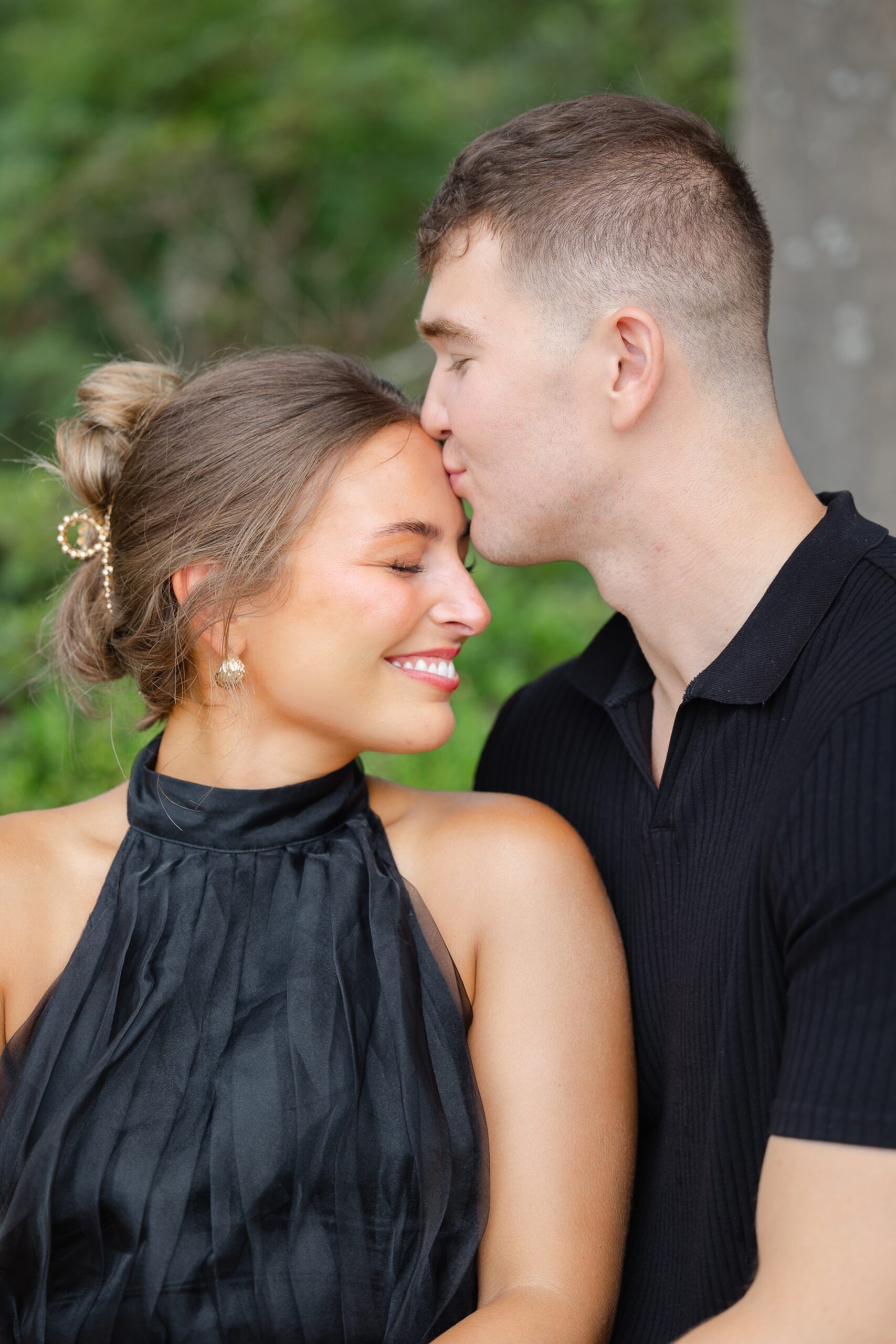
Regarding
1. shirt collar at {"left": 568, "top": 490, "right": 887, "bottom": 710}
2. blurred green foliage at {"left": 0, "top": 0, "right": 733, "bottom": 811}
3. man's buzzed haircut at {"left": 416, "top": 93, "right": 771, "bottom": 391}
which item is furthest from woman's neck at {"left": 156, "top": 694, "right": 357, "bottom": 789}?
blurred green foliage at {"left": 0, "top": 0, "right": 733, "bottom": 811}

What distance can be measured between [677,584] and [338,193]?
29.3ft

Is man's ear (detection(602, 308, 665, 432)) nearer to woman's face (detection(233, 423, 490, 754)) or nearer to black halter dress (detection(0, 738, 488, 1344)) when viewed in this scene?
woman's face (detection(233, 423, 490, 754))

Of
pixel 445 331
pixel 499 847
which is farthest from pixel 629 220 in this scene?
pixel 499 847

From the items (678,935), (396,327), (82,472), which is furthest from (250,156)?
(678,935)

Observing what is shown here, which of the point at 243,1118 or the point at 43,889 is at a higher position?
the point at 43,889

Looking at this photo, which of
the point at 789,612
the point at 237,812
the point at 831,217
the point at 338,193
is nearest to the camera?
the point at 789,612

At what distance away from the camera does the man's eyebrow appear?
7.30 ft

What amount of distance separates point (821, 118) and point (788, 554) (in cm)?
279

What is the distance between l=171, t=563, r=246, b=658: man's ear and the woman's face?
0.04 feet

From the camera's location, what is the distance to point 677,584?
2.15 metres

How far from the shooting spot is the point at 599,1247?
1906mm

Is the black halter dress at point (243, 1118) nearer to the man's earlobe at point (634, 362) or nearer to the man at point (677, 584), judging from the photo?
the man at point (677, 584)

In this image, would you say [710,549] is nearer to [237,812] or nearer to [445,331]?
[445,331]

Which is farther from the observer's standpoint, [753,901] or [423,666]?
[423,666]
